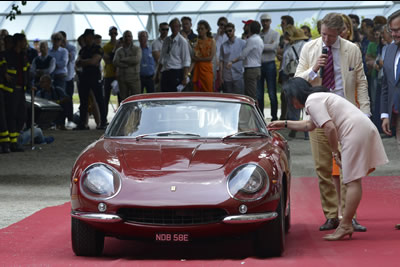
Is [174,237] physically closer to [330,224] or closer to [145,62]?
[330,224]

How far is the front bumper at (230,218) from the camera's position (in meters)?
6.45

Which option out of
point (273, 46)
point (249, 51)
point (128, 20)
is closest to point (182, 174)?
point (249, 51)

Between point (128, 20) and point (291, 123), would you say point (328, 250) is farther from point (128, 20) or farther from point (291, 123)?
point (128, 20)

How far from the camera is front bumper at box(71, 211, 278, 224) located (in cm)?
645

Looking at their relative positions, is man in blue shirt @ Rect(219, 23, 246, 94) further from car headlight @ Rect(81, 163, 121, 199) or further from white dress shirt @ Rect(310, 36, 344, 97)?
car headlight @ Rect(81, 163, 121, 199)

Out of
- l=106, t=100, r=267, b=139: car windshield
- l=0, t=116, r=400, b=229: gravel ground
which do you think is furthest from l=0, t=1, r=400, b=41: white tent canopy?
l=106, t=100, r=267, b=139: car windshield

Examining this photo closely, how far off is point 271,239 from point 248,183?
46 centimetres

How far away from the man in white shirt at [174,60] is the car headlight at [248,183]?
11.2m

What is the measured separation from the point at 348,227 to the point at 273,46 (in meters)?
12.6

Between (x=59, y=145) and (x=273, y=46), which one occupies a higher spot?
(x=273, y=46)

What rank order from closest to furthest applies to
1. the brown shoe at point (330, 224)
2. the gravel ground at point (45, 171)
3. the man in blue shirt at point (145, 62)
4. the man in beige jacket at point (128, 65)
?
the brown shoe at point (330, 224) < the gravel ground at point (45, 171) < the man in beige jacket at point (128, 65) < the man in blue shirt at point (145, 62)

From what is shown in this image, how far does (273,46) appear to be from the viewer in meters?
19.8

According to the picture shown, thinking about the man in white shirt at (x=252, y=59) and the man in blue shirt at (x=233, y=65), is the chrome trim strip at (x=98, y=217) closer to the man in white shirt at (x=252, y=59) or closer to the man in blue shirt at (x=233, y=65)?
the man in white shirt at (x=252, y=59)

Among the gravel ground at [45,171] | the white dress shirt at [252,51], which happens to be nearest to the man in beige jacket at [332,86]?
the gravel ground at [45,171]
